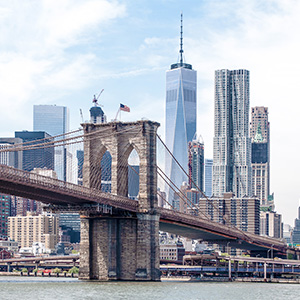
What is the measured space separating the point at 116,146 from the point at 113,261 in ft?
41.5

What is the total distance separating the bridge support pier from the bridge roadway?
2143 millimetres

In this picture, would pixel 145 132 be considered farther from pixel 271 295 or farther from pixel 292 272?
pixel 292 272

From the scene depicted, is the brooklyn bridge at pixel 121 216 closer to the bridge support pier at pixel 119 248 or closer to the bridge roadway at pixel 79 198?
the bridge support pier at pixel 119 248

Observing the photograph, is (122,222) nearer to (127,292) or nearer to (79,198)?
(79,198)

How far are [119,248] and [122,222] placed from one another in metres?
2.87

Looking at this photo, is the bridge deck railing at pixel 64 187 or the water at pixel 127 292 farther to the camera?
the bridge deck railing at pixel 64 187

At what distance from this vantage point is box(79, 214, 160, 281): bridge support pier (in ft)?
315

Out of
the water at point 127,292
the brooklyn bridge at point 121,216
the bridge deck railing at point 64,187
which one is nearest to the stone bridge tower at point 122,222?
the brooklyn bridge at point 121,216

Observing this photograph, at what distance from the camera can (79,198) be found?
86625 millimetres

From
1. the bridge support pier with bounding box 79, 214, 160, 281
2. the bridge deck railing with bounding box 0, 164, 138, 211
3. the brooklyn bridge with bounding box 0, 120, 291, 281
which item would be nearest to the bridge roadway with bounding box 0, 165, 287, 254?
the bridge deck railing with bounding box 0, 164, 138, 211

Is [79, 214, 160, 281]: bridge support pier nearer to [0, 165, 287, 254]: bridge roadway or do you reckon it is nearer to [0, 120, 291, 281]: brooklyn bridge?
[0, 120, 291, 281]: brooklyn bridge

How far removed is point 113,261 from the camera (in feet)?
315

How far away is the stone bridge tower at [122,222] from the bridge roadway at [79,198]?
1.99 m

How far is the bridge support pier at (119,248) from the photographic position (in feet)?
315
